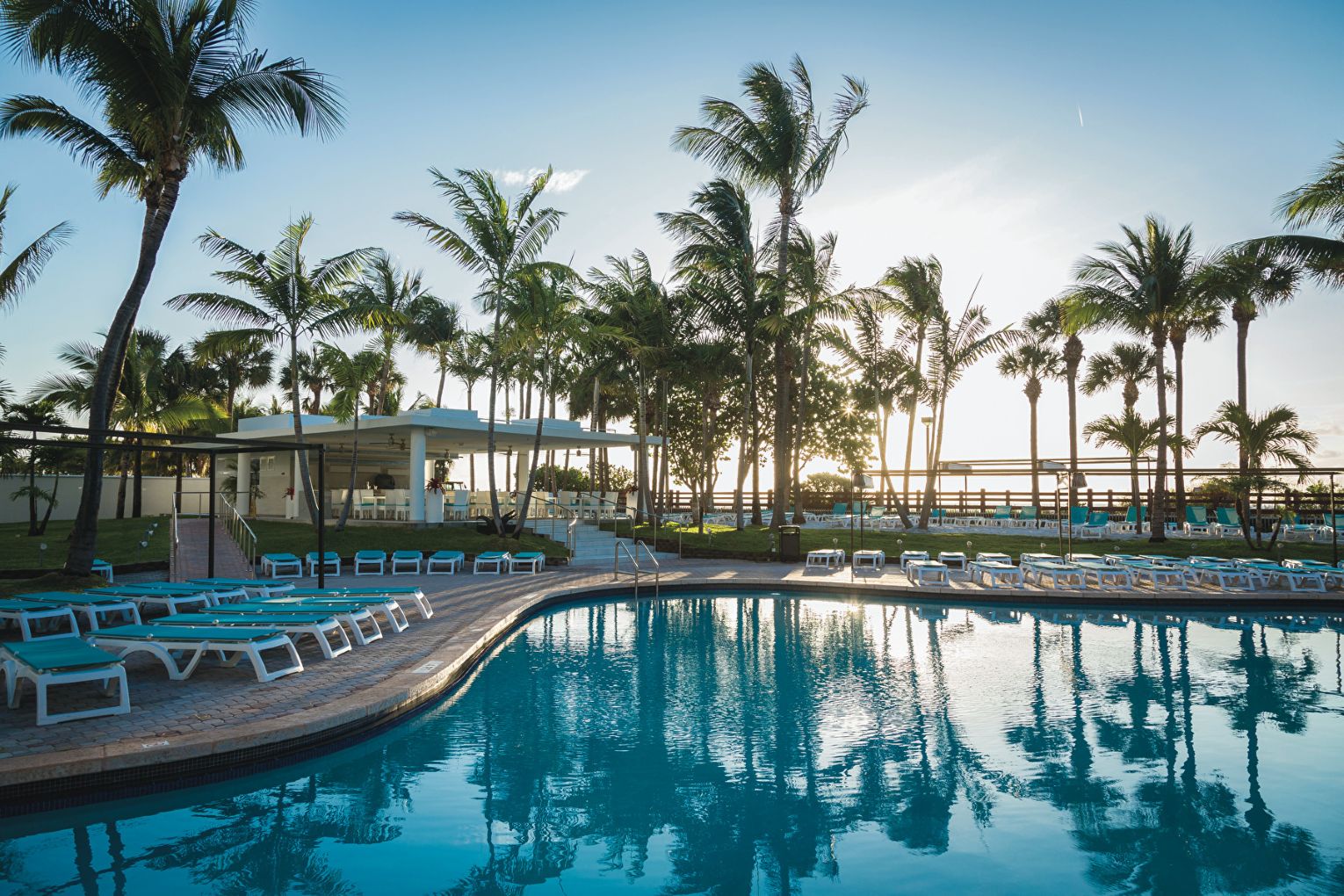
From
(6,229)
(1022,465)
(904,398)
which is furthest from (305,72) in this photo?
(1022,465)

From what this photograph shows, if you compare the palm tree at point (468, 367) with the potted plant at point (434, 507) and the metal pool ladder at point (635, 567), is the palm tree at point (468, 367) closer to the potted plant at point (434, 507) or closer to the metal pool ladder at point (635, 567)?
the potted plant at point (434, 507)

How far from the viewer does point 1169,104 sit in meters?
13.4

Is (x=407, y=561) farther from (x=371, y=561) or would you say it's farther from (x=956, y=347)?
(x=956, y=347)

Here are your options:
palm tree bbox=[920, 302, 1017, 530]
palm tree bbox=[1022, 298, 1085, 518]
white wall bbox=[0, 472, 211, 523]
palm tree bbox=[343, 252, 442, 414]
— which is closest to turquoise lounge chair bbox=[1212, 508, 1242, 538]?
palm tree bbox=[1022, 298, 1085, 518]

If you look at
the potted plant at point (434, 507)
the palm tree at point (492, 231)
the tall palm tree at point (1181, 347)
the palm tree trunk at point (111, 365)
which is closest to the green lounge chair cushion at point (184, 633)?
the palm tree trunk at point (111, 365)

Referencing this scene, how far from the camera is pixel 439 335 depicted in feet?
117

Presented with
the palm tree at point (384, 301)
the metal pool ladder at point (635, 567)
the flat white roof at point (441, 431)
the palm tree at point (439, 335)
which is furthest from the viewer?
the palm tree at point (439, 335)

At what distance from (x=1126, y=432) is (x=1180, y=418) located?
5.11 ft

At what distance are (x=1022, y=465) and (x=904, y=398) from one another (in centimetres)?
575

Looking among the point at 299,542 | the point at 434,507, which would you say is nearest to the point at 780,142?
the point at 434,507

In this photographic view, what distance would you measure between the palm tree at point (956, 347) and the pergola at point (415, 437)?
9764 mm

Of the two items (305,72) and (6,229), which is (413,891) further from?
(6,229)

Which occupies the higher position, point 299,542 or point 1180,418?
point 1180,418

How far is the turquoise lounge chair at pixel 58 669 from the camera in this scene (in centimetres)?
583
